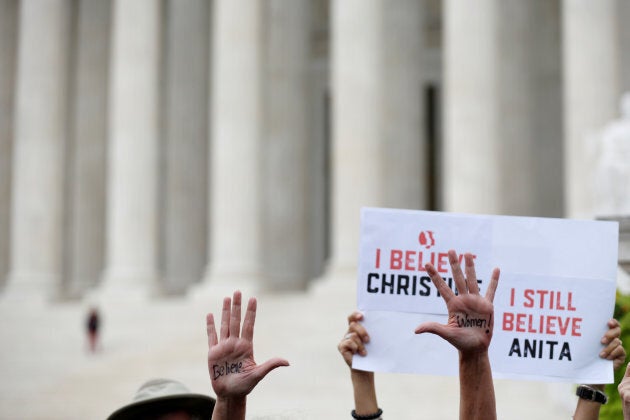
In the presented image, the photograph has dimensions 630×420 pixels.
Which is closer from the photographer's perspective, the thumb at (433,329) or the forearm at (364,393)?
the thumb at (433,329)

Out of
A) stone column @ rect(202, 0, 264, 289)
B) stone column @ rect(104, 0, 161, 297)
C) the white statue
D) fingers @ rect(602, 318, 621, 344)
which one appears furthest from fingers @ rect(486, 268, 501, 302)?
stone column @ rect(104, 0, 161, 297)

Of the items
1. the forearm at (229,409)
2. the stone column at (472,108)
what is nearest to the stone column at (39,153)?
the stone column at (472,108)

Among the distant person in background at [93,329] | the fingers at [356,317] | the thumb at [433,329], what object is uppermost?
the thumb at [433,329]

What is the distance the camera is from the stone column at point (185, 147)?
129250 mm

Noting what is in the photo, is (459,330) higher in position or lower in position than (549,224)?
lower

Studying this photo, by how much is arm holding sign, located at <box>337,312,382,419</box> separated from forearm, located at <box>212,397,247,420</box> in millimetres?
2444

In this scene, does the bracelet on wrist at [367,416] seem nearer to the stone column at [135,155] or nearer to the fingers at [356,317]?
the fingers at [356,317]

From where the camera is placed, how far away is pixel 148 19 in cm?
11881

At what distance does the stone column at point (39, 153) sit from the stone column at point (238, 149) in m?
26.7

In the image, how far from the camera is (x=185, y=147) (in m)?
130

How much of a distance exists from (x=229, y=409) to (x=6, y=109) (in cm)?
13446

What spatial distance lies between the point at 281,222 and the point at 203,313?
60.9 feet

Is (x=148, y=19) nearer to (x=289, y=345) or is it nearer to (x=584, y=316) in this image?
(x=289, y=345)

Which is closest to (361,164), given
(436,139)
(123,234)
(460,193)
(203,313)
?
(460,193)
